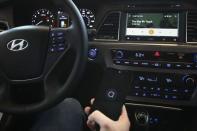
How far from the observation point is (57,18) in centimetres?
167

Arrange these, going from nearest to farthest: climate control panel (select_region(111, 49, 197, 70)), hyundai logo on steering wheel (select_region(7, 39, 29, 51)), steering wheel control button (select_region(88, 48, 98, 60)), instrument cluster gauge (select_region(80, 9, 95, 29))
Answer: hyundai logo on steering wheel (select_region(7, 39, 29, 51)), climate control panel (select_region(111, 49, 197, 70)), steering wheel control button (select_region(88, 48, 98, 60)), instrument cluster gauge (select_region(80, 9, 95, 29))

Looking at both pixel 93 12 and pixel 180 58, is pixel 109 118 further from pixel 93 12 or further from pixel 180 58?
pixel 93 12

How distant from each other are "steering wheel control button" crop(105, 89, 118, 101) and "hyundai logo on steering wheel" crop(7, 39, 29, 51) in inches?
11.3

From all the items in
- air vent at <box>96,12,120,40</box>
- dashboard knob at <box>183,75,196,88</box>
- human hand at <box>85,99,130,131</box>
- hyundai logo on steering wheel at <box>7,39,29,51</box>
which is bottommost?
human hand at <box>85,99,130,131</box>

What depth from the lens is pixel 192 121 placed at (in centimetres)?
154

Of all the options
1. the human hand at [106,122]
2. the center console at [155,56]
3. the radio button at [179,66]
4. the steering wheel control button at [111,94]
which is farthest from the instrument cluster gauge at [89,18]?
the human hand at [106,122]

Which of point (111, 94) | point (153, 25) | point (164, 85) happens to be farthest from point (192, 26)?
point (111, 94)

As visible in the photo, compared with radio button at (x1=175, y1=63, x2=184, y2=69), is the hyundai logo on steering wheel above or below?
above

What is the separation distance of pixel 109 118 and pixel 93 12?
2.30 ft

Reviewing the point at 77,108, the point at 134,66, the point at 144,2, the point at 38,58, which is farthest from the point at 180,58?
the point at 38,58

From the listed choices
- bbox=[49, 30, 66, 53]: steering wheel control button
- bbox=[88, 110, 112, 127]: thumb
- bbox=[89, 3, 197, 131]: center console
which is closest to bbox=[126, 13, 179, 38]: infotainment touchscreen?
bbox=[89, 3, 197, 131]: center console

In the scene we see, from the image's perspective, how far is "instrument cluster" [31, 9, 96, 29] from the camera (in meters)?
1.64

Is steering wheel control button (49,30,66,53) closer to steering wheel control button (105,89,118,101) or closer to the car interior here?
the car interior

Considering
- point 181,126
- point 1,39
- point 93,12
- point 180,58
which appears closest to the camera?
point 1,39
